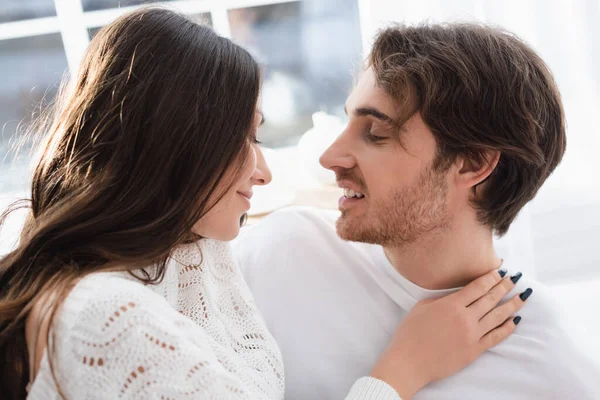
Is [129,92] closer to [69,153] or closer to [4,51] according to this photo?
[69,153]

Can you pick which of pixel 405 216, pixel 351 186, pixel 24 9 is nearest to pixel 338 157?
pixel 351 186

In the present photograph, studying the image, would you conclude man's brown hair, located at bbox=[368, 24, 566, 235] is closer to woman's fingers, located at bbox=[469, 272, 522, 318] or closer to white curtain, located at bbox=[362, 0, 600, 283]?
woman's fingers, located at bbox=[469, 272, 522, 318]

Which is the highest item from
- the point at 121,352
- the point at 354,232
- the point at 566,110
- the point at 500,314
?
the point at 121,352

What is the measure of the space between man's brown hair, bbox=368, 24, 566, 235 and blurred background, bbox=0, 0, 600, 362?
0.43 metres

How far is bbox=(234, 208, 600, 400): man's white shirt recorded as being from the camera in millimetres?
1374

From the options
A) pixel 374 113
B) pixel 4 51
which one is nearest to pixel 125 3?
pixel 4 51

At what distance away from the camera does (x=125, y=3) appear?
3318 millimetres

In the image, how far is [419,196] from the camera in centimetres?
155

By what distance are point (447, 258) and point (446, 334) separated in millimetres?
235

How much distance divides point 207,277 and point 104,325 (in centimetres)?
46

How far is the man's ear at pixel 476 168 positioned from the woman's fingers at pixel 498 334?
1.06 ft

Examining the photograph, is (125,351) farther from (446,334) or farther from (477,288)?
(477,288)

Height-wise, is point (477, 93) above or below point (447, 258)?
above

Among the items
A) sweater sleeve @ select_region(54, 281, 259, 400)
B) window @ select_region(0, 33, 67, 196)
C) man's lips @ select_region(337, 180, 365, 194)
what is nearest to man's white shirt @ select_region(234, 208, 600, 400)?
man's lips @ select_region(337, 180, 365, 194)
